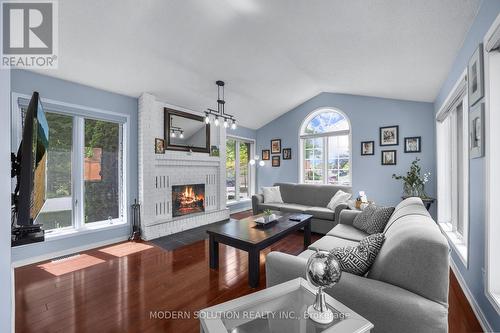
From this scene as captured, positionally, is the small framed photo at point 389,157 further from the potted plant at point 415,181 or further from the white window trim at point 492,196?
the white window trim at point 492,196

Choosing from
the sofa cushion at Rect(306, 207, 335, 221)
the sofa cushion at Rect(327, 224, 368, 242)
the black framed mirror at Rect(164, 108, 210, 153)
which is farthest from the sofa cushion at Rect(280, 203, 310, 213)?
the black framed mirror at Rect(164, 108, 210, 153)

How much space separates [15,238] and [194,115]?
12.9 feet

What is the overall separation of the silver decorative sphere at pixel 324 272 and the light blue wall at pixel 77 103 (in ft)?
11.8

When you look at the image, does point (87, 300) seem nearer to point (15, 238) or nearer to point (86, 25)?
point (15, 238)

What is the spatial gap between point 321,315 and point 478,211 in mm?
1781

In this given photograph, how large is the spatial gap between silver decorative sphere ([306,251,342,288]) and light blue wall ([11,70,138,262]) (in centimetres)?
360

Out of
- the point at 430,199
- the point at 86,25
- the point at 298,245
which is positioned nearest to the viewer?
the point at 86,25

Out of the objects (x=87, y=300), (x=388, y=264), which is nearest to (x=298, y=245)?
(x=388, y=264)

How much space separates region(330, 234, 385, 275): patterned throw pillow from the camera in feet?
4.56

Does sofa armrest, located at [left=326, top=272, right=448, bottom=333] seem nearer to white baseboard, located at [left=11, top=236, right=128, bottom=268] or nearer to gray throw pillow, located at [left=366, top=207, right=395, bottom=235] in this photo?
gray throw pillow, located at [left=366, top=207, right=395, bottom=235]

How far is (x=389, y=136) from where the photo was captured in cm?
475

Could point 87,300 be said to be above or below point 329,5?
below

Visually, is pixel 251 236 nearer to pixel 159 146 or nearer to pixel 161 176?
pixel 161 176

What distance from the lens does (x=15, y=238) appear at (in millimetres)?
1164
